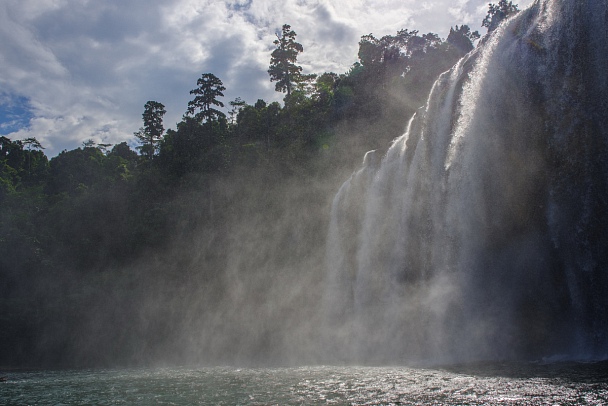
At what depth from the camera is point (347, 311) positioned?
822 inches

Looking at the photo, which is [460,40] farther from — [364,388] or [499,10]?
[364,388]

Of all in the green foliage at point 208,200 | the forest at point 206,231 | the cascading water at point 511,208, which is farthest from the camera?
the green foliage at point 208,200

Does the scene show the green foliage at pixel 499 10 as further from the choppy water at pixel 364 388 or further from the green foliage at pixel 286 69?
the choppy water at pixel 364 388

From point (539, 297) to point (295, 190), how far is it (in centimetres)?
2018

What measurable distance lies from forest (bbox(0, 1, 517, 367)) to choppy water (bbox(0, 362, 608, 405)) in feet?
35.0

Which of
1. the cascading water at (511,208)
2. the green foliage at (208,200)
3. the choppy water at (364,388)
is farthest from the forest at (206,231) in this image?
the choppy water at (364,388)

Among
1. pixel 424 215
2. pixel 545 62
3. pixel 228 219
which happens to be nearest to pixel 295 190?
pixel 228 219

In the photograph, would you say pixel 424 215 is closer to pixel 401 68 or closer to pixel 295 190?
pixel 295 190

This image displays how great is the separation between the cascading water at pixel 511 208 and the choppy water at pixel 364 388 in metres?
2.69

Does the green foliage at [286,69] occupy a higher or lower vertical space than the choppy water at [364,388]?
higher

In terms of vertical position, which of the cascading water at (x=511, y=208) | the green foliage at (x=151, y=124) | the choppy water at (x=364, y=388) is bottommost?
the choppy water at (x=364, y=388)

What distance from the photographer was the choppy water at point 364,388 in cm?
788

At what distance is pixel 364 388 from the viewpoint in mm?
9391

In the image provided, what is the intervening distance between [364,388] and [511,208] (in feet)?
27.2
